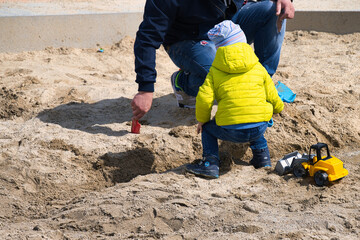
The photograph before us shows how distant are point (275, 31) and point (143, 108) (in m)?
1.36

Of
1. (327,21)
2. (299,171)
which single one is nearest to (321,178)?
(299,171)

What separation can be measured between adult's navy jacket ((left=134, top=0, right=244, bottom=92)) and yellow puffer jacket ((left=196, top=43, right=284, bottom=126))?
21.1 inches

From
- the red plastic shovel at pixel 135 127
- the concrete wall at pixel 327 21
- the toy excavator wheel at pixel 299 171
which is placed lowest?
the concrete wall at pixel 327 21

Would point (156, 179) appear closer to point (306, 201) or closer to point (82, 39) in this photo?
point (306, 201)

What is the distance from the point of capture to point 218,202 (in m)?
2.45

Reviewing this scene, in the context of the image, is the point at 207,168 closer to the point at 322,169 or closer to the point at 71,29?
the point at 322,169

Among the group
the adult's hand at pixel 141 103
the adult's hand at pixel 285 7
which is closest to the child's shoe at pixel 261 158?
the adult's hand at pixel 141 103

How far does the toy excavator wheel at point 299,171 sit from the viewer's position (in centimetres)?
267

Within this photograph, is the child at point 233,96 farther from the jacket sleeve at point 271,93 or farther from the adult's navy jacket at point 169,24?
the adult's navy jacket at point 169,24

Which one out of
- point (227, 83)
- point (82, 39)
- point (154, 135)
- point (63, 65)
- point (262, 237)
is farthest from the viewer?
point (82, 39)

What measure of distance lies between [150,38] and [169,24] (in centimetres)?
24

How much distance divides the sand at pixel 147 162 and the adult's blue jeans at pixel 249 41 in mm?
316

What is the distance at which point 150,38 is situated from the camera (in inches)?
125

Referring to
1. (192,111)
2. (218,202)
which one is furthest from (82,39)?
(218,202)
